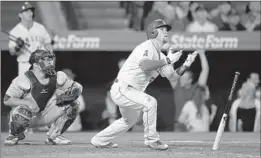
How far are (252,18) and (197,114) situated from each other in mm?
1938

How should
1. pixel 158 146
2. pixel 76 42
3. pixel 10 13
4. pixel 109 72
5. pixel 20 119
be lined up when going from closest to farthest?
1. pixel 158 146
2. pixel 20 119
3. pixel 76 42
4. pixel 10 13
5. pixel 109 72

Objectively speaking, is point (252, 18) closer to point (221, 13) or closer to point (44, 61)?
point (221, 13)

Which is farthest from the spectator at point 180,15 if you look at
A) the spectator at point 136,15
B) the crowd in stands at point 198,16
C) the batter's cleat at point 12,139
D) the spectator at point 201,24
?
the batter's cleat at point 12,139

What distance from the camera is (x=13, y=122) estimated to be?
736 centimetres

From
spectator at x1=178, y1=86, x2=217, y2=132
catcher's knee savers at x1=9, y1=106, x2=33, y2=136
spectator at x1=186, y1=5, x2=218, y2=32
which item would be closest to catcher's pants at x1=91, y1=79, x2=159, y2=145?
catcher's knee savers at x1=9, y1=106, x2=33, y2=136

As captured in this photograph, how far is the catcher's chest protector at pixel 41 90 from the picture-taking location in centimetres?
741

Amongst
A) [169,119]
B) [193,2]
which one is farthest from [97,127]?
[193,2]

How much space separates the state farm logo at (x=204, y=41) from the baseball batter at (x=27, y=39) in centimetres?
225

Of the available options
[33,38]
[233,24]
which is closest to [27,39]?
[33,38]

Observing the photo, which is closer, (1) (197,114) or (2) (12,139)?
(2) (12,139)

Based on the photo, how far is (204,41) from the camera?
10688mm

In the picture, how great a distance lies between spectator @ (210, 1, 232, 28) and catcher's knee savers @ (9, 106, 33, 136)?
467 centimetres

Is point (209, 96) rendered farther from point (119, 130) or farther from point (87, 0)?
point (119, 130)

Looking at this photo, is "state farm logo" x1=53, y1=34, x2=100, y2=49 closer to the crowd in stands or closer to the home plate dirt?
the crowd in stands
